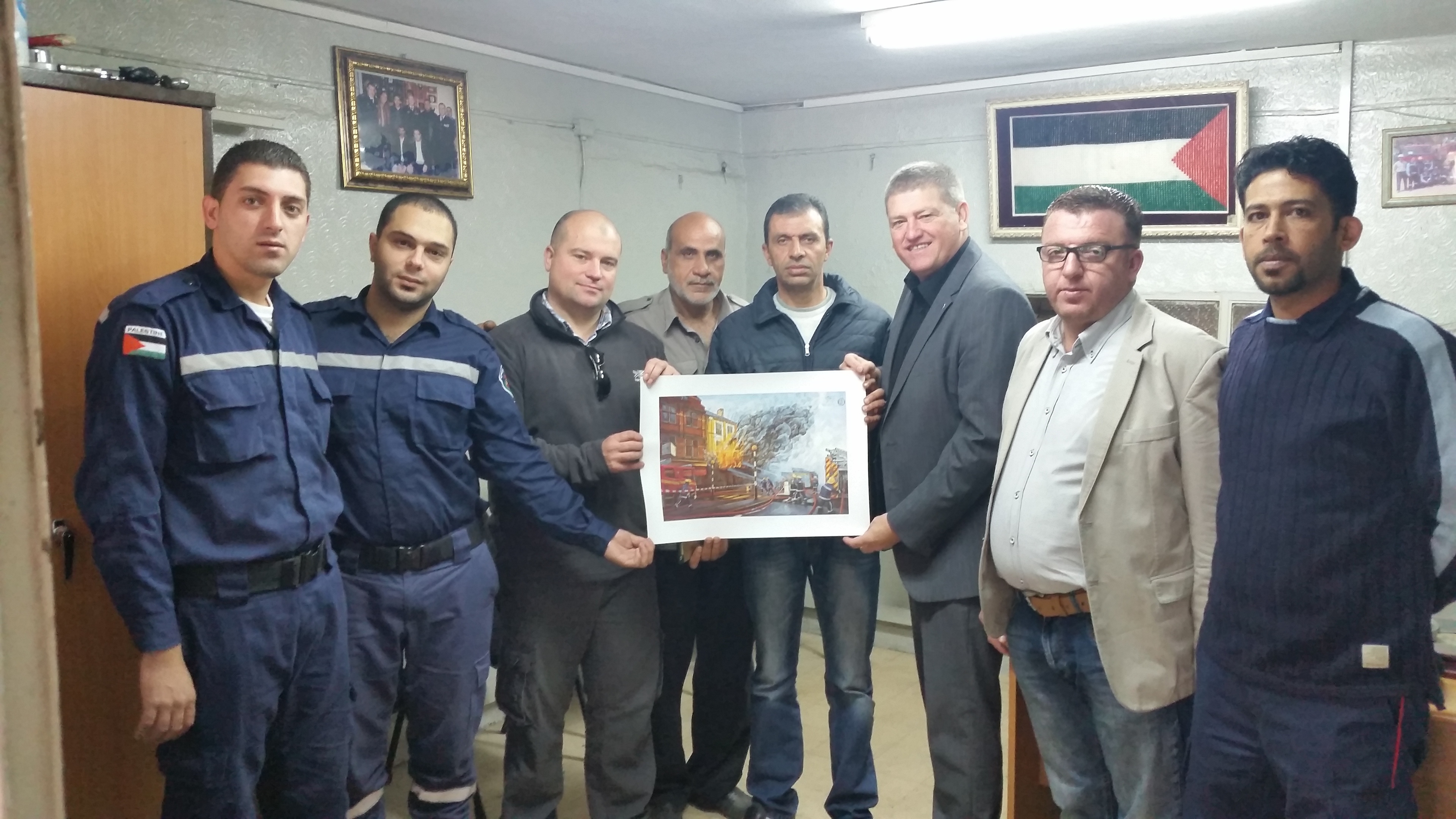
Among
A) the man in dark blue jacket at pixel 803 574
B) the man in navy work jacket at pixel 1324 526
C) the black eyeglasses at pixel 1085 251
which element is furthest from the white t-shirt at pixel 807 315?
the man in navy work jacket at pixel 1324 526

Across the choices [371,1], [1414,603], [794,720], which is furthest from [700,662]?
[371,1]

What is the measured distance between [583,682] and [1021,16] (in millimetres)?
2464

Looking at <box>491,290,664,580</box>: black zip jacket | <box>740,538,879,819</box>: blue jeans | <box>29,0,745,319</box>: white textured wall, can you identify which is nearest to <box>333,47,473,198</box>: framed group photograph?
<box>29,0,745,319</box>: white textured wall

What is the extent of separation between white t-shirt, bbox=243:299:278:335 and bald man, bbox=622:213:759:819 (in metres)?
1.07

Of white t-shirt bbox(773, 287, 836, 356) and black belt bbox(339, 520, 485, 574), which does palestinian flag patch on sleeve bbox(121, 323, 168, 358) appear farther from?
white t-shirt bbox(773, 287, 836, 356)

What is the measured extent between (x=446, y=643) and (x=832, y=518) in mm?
959

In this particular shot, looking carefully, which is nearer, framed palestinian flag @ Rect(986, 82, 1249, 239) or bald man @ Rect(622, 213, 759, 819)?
bald man @ Rect(622, 213, 759, 819)

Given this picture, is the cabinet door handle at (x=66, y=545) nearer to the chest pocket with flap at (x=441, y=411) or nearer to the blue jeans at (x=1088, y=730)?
the chest pocket with flap at (x=441, y=411)

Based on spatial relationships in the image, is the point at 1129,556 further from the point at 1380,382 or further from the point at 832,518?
the point at 832,518

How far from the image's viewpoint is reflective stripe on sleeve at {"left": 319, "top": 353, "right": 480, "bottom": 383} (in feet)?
6.89

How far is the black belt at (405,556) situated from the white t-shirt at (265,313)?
506mm

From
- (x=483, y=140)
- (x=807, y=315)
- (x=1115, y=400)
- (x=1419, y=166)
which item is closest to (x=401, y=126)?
(x=483, y=140)

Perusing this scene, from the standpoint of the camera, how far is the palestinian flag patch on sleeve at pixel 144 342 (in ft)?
5.52

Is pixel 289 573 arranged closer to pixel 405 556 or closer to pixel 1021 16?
pixel 405 556
